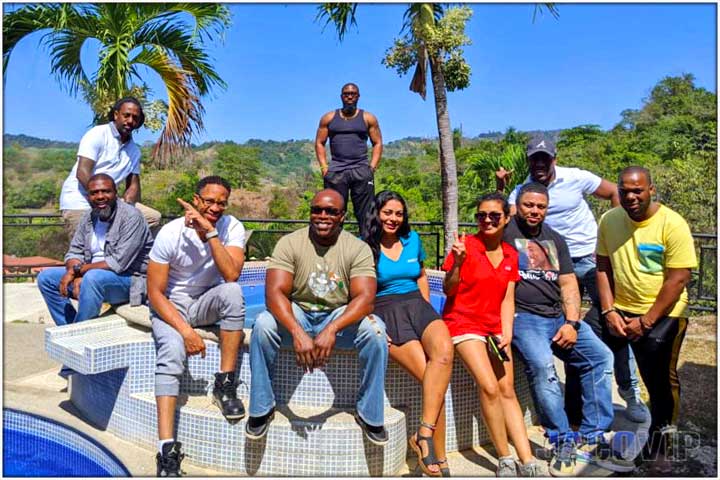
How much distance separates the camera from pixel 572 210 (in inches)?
179

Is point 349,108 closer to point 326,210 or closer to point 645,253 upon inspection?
point 326,210

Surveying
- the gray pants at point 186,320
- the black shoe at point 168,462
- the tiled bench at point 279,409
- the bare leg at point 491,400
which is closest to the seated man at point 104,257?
the tiled bench at point 279,409

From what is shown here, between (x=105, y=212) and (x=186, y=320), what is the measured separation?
1238 mm

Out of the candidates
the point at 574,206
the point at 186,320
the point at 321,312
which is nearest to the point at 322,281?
the point at 321,312

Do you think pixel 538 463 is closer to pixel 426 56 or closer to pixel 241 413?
pixel 241 413

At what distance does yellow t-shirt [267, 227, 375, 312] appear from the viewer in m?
3.47

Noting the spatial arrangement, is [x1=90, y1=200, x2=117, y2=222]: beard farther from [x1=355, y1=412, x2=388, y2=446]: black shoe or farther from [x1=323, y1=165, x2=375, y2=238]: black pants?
[x1=323, y1=165, x2=375, y2=238]: black pants

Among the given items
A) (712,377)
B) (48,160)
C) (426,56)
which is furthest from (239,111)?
(712,377)

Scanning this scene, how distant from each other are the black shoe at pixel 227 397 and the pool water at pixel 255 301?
2326 millimetres

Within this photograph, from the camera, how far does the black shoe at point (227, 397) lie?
339cm

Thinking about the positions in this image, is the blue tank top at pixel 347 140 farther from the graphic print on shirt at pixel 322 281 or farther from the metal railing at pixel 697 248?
the graphic print on shirt at pixel 322 281

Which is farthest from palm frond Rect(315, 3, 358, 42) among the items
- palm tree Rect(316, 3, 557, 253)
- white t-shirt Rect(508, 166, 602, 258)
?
white t-shirt Rect(508, 166, 602, 258)

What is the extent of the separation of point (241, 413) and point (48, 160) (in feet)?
143

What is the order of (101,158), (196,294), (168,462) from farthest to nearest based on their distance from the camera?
(101,158)
(196,294)
(168,462)
